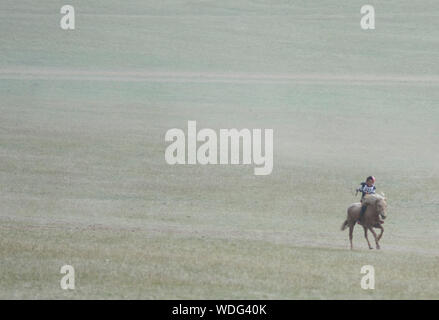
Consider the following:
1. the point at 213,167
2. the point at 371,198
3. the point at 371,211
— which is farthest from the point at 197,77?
the point at 371,198

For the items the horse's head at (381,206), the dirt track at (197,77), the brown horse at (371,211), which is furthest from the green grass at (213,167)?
the horse's head at (381,206)

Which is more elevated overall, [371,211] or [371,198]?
[371,198]

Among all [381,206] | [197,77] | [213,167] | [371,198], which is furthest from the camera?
[197,77]

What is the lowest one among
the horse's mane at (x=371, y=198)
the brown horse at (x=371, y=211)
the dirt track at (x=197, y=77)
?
the brown horse at (x=371, y=211)

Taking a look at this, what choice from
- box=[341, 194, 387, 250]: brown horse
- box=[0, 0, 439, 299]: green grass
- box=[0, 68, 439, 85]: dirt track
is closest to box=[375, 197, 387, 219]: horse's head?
box=[341, 194, 387, 250]: brown horse

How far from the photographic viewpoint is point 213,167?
128 ft

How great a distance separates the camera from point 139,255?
63.4 ft

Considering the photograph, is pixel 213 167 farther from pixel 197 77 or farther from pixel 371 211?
pixel 197 77

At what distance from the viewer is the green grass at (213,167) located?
17.8m

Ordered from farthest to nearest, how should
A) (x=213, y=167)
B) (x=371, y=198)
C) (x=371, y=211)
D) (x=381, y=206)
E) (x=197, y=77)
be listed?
1. (x=197, y=77)
2. (x=213, y=167)
3. (x=371, y=211)
4. (x=371, y=198)
5. (x=381, y=206)

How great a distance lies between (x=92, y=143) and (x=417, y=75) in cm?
2403

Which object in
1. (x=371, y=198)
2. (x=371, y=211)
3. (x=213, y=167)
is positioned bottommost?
(x=371, y=211)

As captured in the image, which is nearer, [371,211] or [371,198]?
[371,198]

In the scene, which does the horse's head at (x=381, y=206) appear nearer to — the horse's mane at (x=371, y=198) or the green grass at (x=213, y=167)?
the horse's mane at (x=371, y=198)
